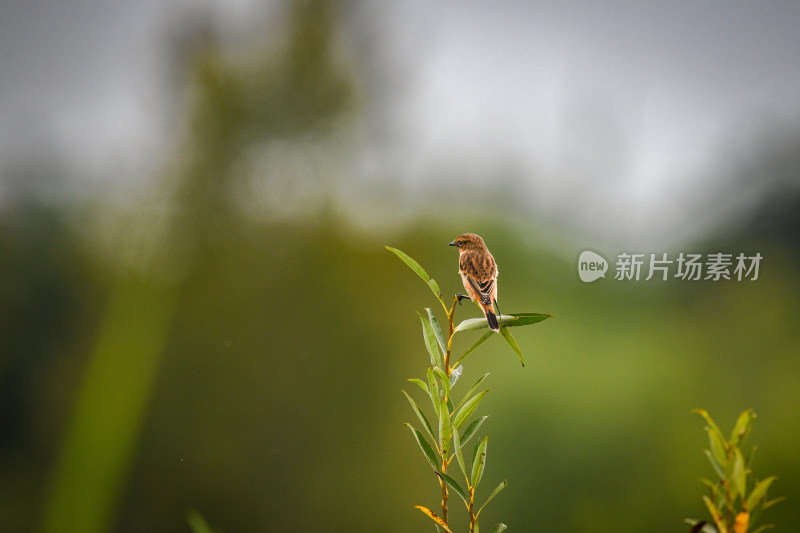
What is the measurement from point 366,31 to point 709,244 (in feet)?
4.88

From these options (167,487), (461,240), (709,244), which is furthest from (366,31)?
(167,487)

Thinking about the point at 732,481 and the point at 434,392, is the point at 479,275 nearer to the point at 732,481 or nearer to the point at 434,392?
the point at 434,392

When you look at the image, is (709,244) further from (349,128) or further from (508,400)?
(349,128)

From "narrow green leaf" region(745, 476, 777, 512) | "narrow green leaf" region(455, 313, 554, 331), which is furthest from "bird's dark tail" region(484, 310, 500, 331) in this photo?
"narrow green leaf" region(745, 476, 777, 512)

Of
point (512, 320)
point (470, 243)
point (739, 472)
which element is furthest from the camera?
point (470, 243)

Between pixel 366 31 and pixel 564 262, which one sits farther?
pixel 366 31

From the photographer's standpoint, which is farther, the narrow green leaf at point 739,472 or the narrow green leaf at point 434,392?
the narrow green leaf at point 434,392

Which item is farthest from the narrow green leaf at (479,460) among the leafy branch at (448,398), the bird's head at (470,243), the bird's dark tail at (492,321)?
the bird's head at (470,243)

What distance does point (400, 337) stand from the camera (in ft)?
6.15

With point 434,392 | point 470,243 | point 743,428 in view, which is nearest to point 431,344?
point 434,392

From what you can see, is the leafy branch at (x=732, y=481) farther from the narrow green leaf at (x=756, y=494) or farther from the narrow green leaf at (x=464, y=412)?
the narrow green leaf at (x=464, y=412)

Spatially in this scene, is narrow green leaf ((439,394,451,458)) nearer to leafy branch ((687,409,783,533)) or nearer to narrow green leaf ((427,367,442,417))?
narrow green leaf ((427,367,442,417))

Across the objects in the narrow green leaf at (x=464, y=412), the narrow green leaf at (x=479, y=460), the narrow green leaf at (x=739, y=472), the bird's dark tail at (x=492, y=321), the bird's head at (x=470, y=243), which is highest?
the bird's head at (x=470, y=243)

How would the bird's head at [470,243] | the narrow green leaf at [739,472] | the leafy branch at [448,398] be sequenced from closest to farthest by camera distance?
the narrow green leaf at [739,472]
the leafy branch at [448,398]
the bird's head at [470,243]
